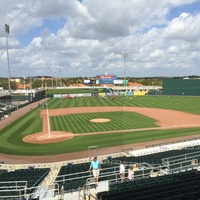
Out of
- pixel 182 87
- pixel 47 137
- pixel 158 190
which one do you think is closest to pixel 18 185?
pixel 158 190

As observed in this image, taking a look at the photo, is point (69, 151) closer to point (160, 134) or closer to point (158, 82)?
point (160, 134)

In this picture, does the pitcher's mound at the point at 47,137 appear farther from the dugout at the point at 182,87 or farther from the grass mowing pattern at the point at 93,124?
the dugout at the point at 182,87

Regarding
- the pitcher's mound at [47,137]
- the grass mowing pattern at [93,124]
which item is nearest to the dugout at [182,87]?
the grass mowing pattern at [93,124]

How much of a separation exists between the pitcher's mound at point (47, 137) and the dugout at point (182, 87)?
2898 inches

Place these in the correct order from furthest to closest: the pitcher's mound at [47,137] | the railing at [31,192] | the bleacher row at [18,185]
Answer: the pitcher's mound at [47,137] < the bleacher row at [18,185] < the railing at [31,192]

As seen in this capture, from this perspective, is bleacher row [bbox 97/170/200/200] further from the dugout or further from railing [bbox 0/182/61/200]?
the dugout

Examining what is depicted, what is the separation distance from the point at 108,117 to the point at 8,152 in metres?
26.1

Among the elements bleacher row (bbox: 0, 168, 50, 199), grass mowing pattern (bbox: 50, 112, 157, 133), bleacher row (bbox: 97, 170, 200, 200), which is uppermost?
bleacher row (bbox: 97, 170, 200, 200)

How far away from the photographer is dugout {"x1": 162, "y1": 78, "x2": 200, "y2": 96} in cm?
9781

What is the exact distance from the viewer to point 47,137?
35.8 metres

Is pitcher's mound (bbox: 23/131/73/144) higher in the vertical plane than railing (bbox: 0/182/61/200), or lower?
lower

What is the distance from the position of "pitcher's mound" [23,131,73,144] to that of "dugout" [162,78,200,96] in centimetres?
7360

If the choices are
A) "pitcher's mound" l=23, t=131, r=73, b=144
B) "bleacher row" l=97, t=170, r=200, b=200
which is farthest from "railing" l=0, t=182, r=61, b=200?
"pitcher's mound" l=23, t=131, r=73, b=144

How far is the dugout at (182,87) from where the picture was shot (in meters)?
97.8
